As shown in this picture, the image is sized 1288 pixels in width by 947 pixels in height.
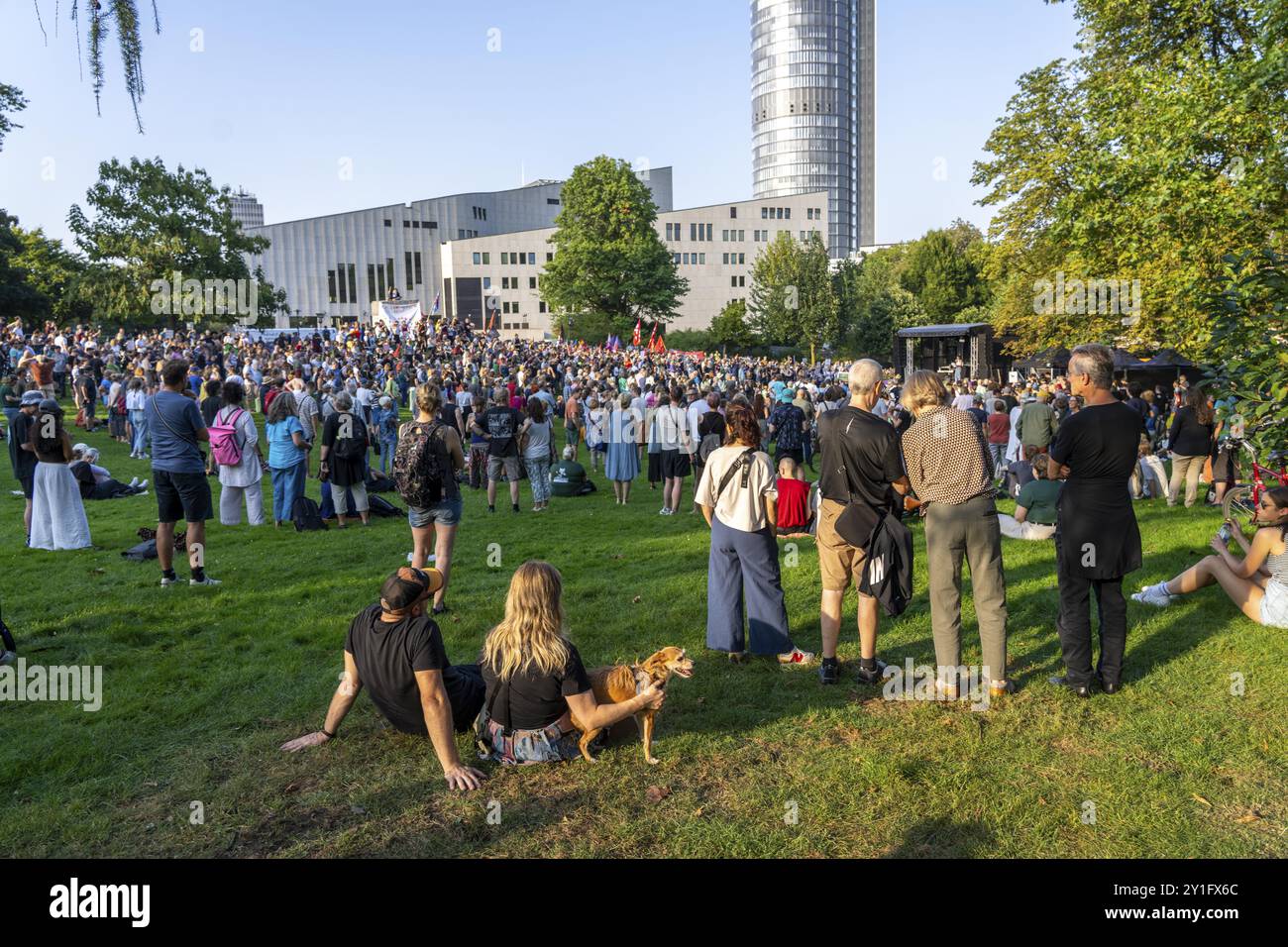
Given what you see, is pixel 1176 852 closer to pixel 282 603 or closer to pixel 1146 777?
pixel 1146 777

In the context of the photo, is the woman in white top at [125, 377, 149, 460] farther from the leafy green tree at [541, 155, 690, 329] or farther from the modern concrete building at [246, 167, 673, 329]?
Answer: the modern concrete building at [246, 167, 673, 329]

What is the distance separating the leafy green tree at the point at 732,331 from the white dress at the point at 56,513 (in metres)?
59.9

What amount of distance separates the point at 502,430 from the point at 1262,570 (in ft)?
29.7

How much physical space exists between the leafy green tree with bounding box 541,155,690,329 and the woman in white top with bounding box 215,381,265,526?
5397 cm

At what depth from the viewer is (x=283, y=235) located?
7688 centimetres

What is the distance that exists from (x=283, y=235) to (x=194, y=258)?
27122mm

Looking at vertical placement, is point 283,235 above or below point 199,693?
above

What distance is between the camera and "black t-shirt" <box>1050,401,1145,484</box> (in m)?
5.23

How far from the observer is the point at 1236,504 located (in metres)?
8.70

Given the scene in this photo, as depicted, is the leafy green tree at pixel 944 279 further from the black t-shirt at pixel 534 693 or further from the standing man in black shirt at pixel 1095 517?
the black t-shirt at pixel 534 693

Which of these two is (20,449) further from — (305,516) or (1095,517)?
(1095,517)
